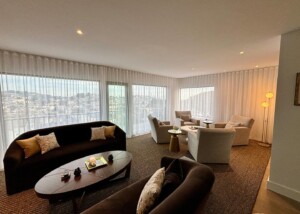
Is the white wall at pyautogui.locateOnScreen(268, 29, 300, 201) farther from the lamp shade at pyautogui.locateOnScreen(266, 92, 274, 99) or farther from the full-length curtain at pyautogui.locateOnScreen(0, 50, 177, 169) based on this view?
the full-length curtain at pyautogui.locateOnScreen(0, 50, 177, 169)

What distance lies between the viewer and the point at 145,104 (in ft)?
19.8

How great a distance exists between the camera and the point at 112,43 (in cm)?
268

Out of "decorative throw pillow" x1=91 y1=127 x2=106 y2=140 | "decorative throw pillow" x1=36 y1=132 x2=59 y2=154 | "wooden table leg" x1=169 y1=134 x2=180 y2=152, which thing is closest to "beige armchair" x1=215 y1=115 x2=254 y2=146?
"wooden table leg" x1=169 y1=134 x2=180 y2=152

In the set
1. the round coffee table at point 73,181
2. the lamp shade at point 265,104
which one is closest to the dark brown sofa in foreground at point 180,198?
the round coffee table at point 73,181

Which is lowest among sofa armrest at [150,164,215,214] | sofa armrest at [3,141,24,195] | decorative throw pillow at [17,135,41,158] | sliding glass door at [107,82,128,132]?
sofa armrest at [3,141,24,195]

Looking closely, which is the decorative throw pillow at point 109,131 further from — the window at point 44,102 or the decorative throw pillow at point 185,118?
the decorative throw pillow at point 185,118

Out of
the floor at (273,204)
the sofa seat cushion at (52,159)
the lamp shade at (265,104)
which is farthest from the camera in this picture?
the lamp shade at (265,104)

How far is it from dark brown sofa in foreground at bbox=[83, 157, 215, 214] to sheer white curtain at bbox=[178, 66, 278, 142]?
4.46 meters

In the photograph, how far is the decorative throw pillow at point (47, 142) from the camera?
112 inches

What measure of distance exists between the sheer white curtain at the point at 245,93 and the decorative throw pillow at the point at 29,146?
19.2 feet

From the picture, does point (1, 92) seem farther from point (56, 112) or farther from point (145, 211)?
point (145, 211)

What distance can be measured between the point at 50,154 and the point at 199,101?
5.82 metres

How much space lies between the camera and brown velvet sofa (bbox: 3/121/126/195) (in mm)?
2342

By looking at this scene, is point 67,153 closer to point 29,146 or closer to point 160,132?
point 29,146
